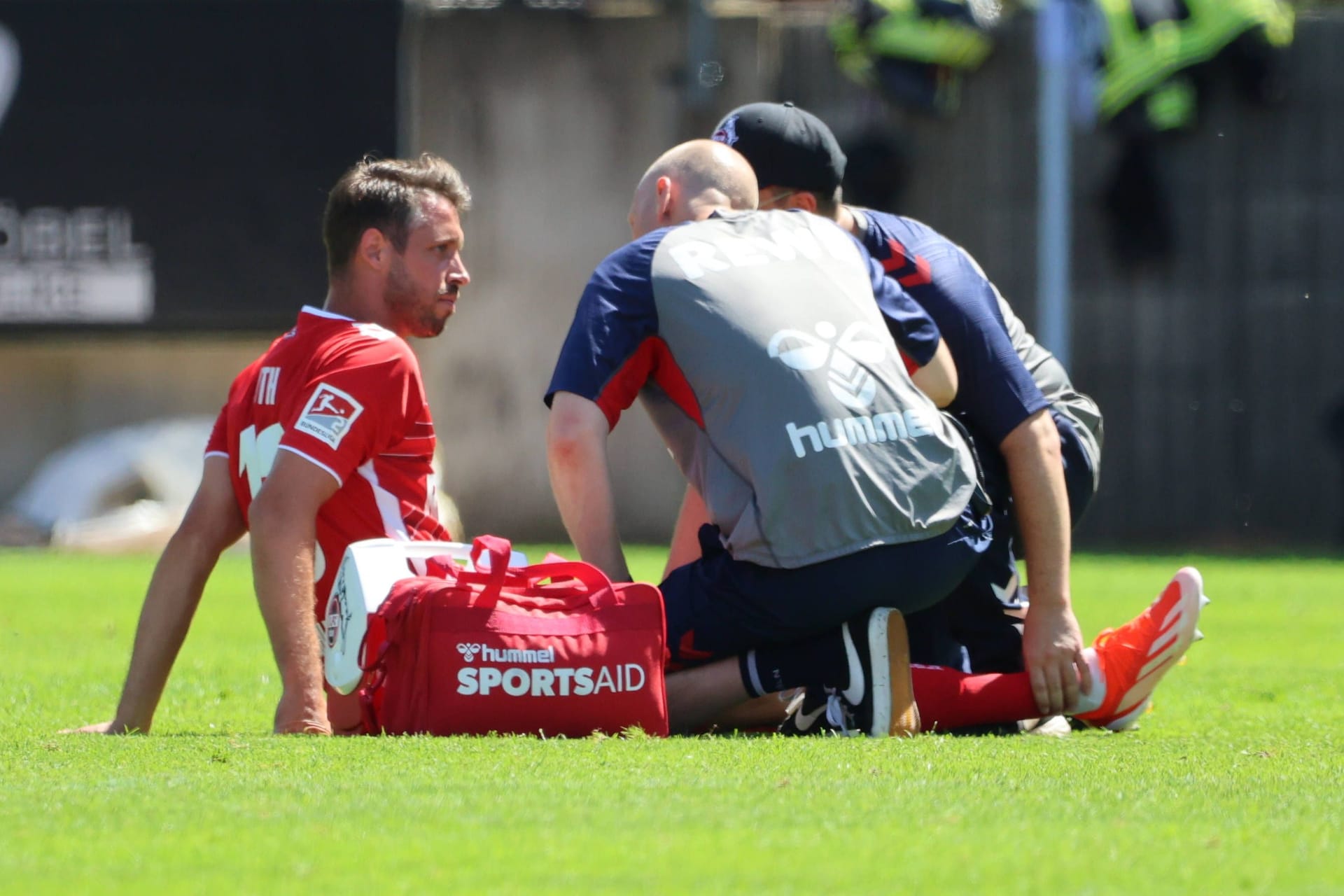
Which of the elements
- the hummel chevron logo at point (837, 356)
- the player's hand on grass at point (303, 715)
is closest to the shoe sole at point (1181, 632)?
the hummel chevron logo at point (837, 356)

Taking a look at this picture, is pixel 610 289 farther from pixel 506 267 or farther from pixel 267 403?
A: pixel 506 267

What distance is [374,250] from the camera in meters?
4.65

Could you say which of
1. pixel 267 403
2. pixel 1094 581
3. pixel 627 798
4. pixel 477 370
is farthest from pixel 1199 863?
pixel 477 370

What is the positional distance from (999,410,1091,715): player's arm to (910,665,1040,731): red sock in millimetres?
43

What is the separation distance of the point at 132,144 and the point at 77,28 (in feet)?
3.30

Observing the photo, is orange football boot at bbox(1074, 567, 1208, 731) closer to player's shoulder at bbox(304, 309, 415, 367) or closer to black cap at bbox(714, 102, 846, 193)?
black cap at bbox(714, 102, 846, 193)

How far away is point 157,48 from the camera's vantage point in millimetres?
15273

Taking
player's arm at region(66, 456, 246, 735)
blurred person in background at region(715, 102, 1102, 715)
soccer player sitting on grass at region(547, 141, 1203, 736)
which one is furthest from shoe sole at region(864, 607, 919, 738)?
player's arm at region(66, 456, 246, 735)

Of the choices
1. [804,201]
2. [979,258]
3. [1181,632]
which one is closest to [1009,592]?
[1181,632]

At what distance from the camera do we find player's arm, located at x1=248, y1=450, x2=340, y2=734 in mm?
4141

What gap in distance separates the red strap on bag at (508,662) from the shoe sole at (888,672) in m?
0.46

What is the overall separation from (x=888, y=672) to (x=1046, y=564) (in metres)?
0.51

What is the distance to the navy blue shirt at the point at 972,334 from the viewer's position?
4.48 metres

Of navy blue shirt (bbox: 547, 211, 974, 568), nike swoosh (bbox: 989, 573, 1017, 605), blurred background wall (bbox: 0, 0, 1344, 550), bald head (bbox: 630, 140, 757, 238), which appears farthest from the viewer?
blurred background wall (bbox: 0, 0, 1344, 550)
